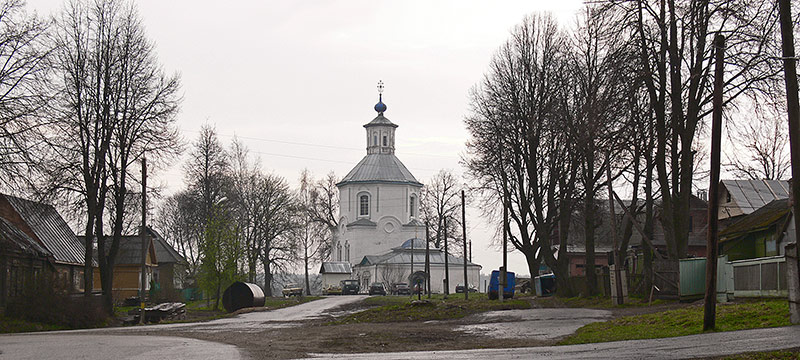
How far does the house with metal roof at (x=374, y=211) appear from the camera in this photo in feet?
320

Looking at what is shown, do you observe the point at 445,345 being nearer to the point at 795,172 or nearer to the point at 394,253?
the point at 795,172

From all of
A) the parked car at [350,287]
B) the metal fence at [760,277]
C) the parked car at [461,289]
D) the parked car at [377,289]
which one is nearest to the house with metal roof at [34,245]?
the metal fence at [760,277]

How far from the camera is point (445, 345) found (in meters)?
18.3

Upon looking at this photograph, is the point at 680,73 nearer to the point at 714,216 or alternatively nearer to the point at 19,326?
the point at 714,216

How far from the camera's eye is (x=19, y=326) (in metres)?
27.8

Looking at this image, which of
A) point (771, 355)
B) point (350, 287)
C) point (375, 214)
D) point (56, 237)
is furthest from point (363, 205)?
point (771, 355)

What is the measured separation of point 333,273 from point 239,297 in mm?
48641

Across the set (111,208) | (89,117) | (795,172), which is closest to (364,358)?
(795,172)

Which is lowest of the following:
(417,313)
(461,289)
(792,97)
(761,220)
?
(461,289)

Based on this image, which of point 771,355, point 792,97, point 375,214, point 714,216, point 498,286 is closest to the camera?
point 771,355

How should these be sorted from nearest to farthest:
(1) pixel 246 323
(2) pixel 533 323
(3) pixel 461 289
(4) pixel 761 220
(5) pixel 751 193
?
(2) pixel 533 323 → (1) pixel 246 323 → (4) pixel 761 220 → (5) pixel 751 193 → (3) pixel 461 289

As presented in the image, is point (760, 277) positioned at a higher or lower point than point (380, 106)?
lower

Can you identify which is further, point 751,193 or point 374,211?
point 374,211

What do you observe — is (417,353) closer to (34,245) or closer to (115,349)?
(115,349)
